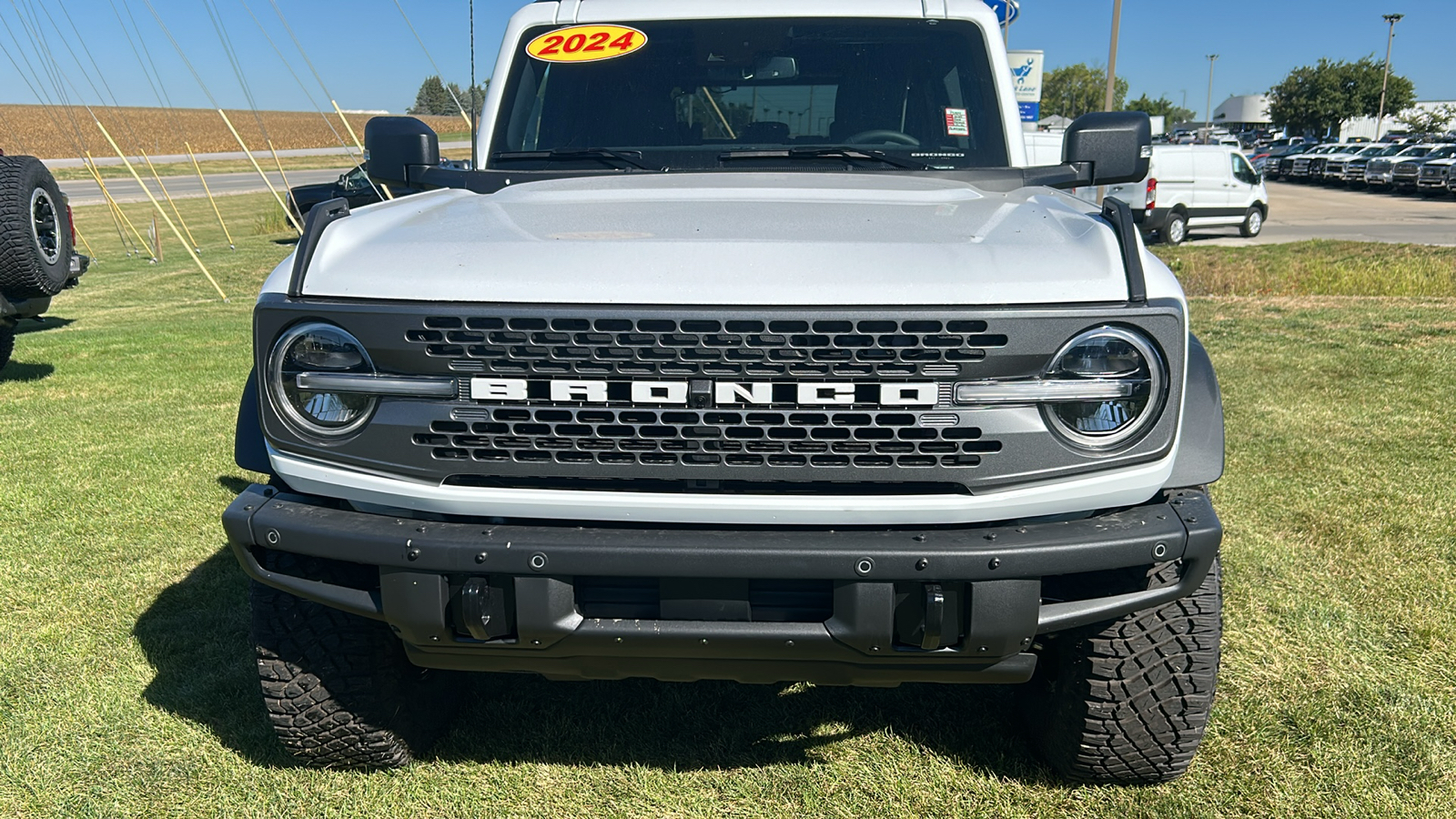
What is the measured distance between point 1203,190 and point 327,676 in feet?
75.7

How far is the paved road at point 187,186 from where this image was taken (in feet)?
110

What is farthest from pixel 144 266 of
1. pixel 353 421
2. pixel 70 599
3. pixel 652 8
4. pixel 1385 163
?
pixel 1385 163

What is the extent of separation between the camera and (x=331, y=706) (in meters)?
2.79

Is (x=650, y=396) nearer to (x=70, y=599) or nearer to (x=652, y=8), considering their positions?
(x=652, y=8)

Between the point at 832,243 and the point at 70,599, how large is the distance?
11.1 feet

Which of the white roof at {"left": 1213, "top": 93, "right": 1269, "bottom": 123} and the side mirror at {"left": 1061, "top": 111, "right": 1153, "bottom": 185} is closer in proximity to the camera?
the side mirror at {"left": 1061, "top": 111, "right": 1153, "bottom": 185}

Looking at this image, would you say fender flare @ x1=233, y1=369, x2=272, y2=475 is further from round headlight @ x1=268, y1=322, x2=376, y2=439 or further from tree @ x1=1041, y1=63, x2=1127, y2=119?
tree @ x1=1041, y1=63, x2=1127, y2=119

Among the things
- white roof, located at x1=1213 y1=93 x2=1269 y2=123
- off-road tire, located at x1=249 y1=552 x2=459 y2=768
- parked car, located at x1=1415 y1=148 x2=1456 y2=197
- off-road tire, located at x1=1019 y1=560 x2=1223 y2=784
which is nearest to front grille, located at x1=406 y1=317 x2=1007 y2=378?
off-road tire, located at x1=1019 y1=560 x2=1223 y2=784

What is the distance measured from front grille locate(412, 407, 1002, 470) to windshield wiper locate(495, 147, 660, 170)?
53.7 inches

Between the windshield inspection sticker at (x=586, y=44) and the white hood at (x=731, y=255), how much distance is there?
1.12m

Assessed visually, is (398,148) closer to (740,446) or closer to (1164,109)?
(740,446)

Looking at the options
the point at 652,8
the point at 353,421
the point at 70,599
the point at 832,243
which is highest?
the point at 652,8

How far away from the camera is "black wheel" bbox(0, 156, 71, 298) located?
22.8ft

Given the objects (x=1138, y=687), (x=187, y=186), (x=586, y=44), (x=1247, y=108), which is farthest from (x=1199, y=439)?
(x=1247, y=108)
